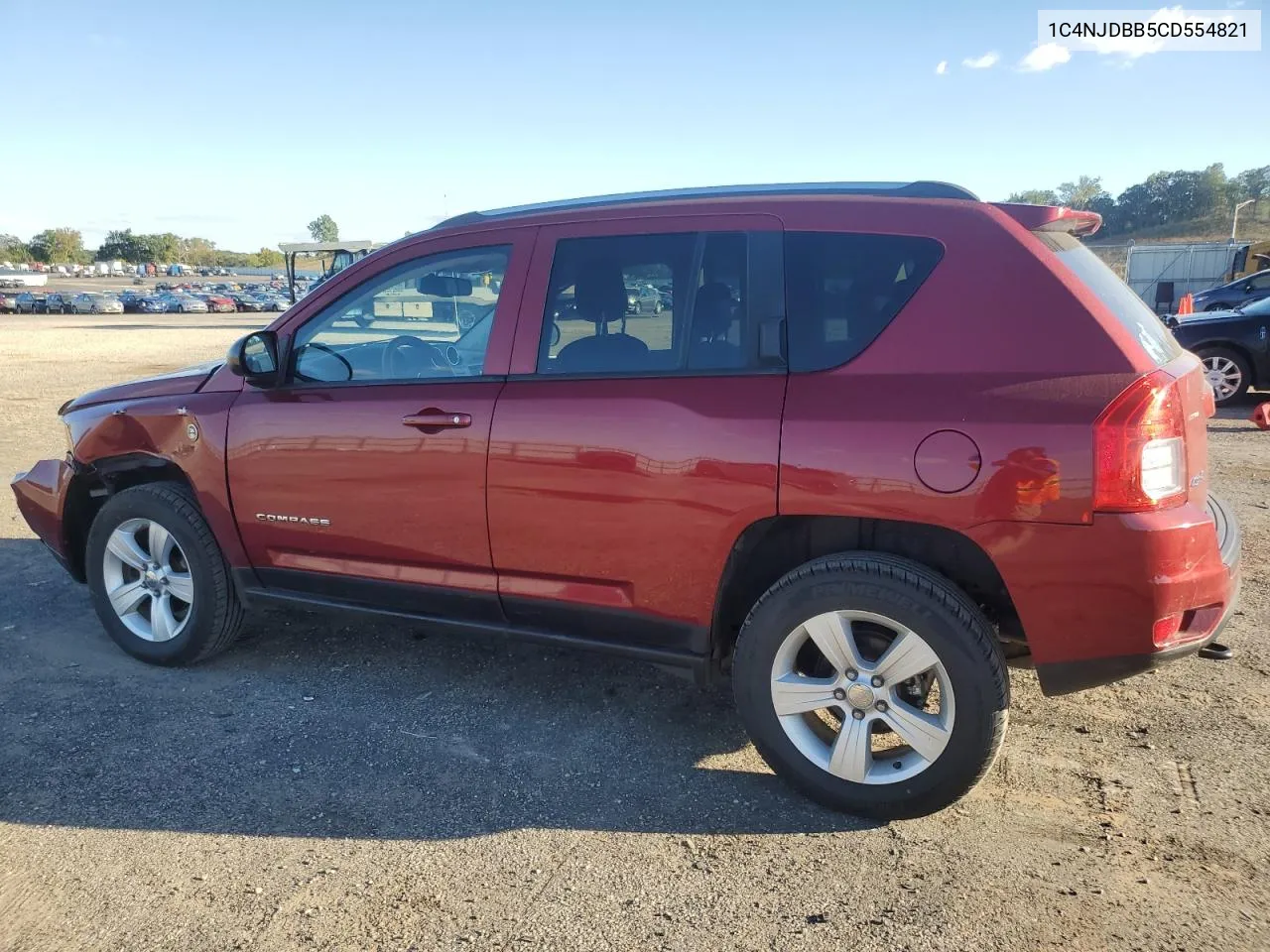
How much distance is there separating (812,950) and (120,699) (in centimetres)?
303

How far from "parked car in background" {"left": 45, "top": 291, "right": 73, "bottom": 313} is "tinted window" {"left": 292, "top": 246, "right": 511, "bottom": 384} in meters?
63.8

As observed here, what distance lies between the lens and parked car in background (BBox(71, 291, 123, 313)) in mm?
56969

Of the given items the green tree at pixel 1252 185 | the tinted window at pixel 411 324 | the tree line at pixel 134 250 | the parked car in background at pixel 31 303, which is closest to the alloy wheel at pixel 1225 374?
the tinted window at pixel 411 324

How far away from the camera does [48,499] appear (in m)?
4.43

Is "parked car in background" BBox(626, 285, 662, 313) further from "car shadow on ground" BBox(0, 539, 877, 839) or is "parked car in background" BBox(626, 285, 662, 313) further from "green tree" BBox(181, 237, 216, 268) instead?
A: "green tree" BBox(181, 237, 216, 268)

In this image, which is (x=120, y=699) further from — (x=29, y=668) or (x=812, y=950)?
(x=812, y=950)

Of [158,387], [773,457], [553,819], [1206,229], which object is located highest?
[1206,229]

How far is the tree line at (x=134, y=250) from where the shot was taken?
14712 centimetres

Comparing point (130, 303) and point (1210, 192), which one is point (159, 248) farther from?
point (1210, 192)

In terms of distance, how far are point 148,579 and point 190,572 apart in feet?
0.89

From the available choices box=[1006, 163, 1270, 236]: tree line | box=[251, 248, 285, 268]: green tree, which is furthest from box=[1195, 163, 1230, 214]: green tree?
box=[251, 248, 285, 268]: green tree

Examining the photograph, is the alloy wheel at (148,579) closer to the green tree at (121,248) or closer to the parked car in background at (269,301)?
the parked car in background at (269,301)

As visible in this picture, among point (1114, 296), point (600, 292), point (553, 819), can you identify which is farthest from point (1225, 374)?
point (553, 819)

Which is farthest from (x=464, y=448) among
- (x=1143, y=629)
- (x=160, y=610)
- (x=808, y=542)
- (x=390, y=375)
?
(x=1143, y=629)
